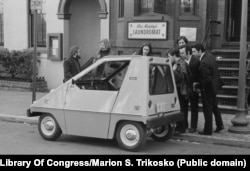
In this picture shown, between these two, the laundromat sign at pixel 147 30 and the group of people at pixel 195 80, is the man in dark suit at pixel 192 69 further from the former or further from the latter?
the laundromat sign at pixel 147 30

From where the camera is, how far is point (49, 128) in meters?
8.07

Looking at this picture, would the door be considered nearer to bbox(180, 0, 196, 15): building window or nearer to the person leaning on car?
the person leaning on car

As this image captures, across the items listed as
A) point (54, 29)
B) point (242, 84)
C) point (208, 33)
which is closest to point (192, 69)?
point (242, 84)

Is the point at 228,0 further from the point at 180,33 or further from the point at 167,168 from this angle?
the point at 167,168

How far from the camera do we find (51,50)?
15.1 metres

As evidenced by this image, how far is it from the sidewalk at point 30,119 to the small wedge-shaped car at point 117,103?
0.67m

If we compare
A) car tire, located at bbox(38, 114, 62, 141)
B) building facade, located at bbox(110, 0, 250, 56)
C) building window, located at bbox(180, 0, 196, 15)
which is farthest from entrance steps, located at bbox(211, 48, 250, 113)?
car tire, located at bbox(38, 114, 62, 141)

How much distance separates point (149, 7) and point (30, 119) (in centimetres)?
489

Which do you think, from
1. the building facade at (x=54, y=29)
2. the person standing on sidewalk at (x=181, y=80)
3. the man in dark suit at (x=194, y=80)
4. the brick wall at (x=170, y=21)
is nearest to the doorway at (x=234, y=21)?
the brick wall at (x=170, y=21)

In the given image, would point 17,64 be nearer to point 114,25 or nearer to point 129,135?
point 114,25

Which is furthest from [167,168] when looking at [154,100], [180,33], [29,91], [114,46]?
[29,91]

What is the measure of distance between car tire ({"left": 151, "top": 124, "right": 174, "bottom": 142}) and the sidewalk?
375mm

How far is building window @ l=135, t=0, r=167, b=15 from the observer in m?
12.3

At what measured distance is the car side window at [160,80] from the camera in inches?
289
